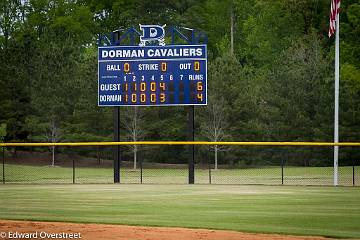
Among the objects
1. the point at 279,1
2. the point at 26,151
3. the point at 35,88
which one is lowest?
the point at 26,151

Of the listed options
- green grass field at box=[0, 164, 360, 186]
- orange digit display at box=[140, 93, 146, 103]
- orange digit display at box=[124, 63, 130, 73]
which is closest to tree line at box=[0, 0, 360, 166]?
green grass field at box=[0, 164, 360, 186]

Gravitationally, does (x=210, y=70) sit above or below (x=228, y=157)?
above

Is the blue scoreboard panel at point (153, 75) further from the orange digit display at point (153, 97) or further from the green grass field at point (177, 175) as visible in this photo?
the green grass field at point (177, 175)

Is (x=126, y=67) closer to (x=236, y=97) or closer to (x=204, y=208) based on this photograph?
(x=204, y=208)

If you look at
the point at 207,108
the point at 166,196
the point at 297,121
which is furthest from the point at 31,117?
the point at 166,196

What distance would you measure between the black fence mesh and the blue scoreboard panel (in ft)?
24.5

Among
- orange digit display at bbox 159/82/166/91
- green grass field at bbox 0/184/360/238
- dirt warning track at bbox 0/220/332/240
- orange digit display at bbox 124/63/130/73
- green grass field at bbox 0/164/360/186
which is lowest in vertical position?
green grass field at bbox 0/164/360/186

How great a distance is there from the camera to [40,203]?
21109 mm

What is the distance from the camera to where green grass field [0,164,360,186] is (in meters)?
36.1

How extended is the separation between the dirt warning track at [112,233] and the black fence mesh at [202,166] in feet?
66.9

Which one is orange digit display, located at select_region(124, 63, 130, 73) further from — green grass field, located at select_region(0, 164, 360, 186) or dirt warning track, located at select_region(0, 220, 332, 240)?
dirt warning track, located at select_region(0, 220, 332, 240)

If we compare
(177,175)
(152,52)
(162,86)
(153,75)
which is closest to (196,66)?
(162,86)

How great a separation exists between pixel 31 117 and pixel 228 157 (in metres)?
15.0

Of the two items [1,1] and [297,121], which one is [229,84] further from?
[1,1]
